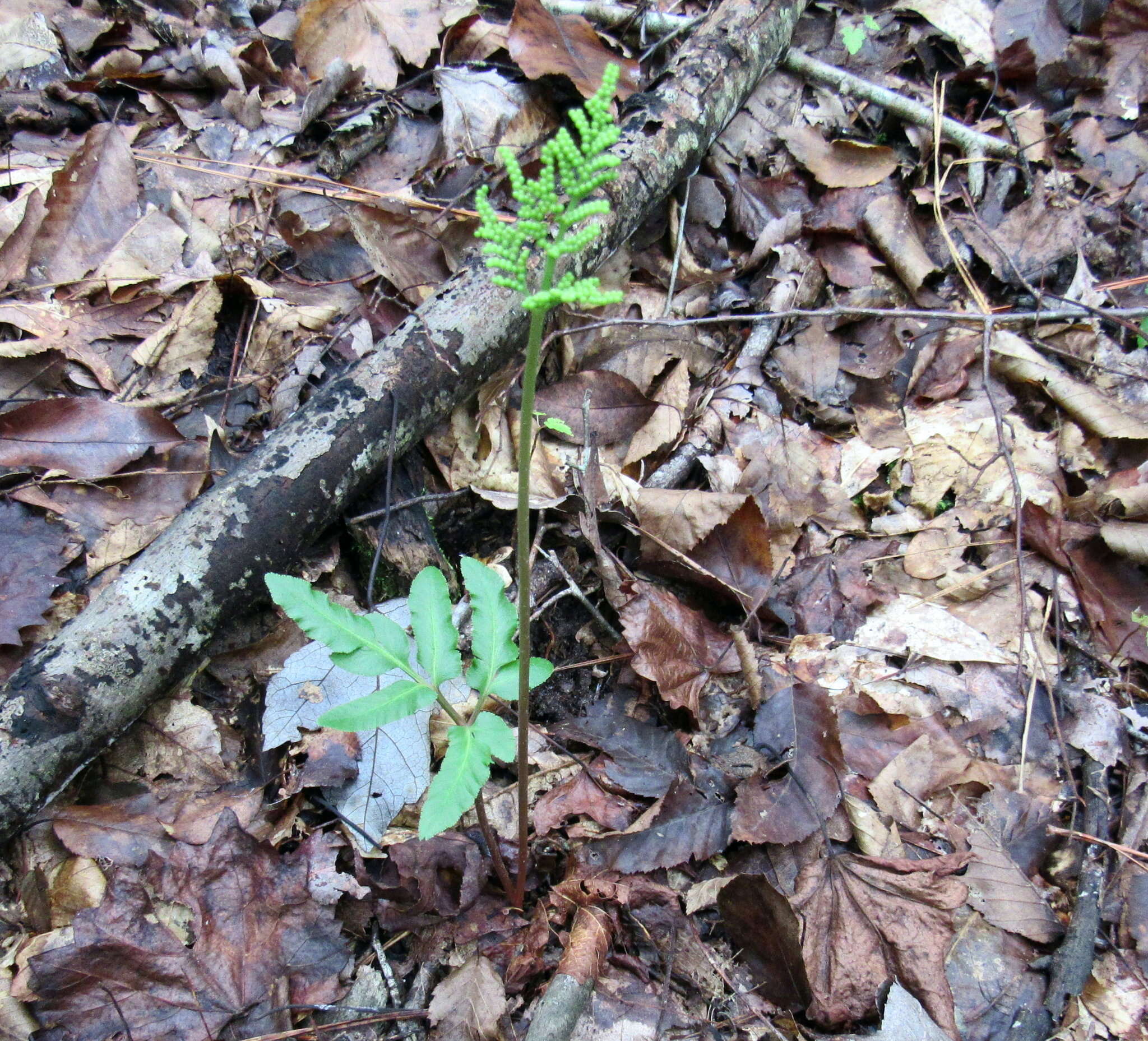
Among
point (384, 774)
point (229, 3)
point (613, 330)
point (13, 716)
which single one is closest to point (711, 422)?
point (613, 330)

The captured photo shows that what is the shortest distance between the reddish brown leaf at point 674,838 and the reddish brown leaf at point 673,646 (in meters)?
0.26

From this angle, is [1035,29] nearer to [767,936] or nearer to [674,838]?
[674,838]

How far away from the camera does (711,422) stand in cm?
305

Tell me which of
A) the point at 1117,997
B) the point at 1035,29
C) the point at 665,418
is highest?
the point at 1035,29

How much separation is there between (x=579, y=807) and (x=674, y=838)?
0.28 metres

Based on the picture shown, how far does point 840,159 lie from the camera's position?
12.3 feet

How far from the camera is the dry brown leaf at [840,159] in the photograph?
368 cm

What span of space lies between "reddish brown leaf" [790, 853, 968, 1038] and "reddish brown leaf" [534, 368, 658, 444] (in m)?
1.65

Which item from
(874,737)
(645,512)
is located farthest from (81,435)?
(874,737)

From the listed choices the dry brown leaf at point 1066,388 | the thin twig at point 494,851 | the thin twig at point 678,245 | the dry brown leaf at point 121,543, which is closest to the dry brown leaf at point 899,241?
the dry brown leaf at point 1066,388

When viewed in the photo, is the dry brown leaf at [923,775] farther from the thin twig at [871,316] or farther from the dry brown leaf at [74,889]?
the dry brown leaf at [74,889]

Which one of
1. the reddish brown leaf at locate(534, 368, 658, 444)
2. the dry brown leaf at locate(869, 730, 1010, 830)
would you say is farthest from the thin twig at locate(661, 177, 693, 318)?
the dry brown leaf at locate(869, 730, 1010, 830)

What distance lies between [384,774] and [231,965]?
56cm

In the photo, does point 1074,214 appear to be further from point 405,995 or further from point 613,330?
point 405,995
